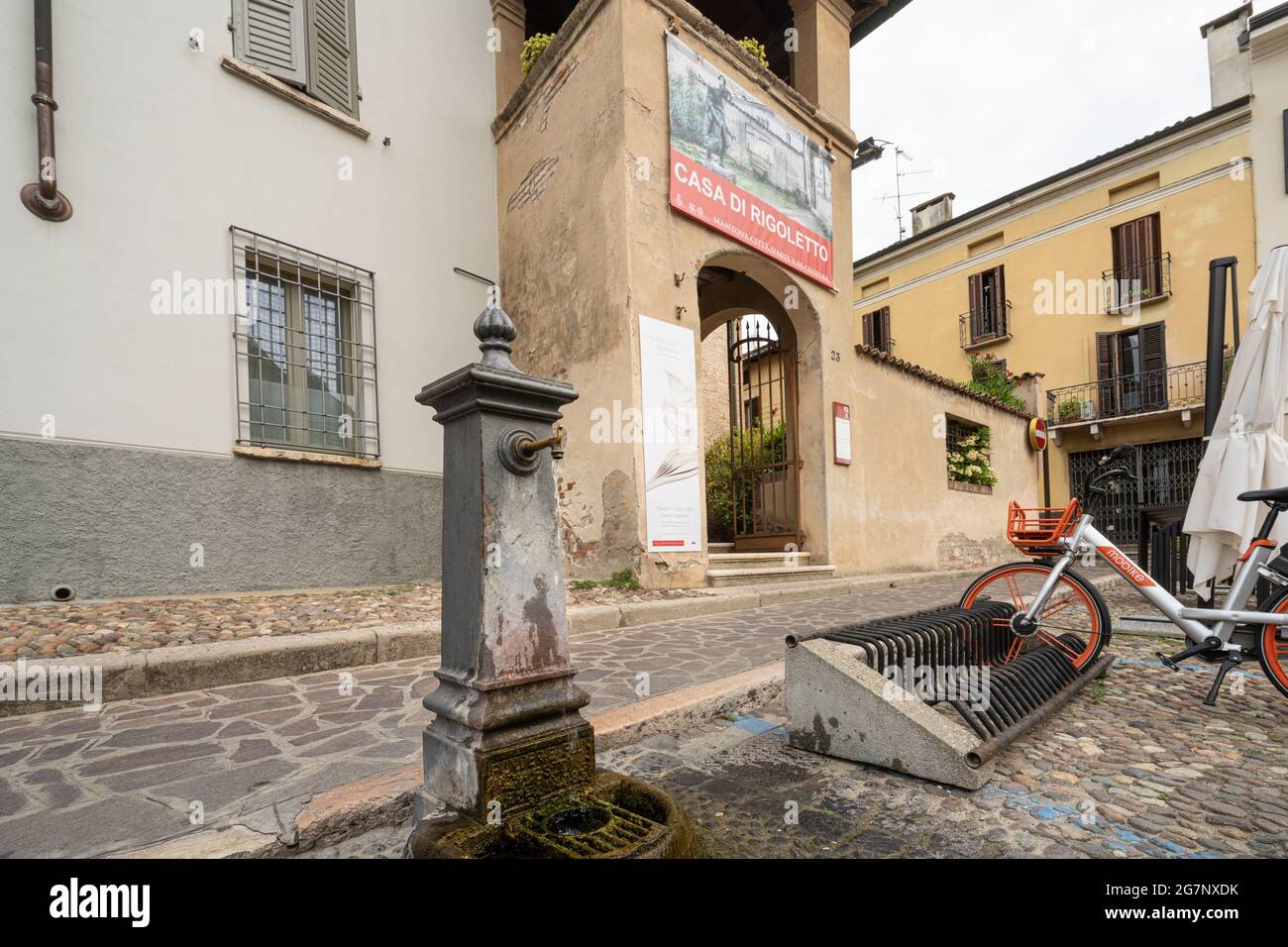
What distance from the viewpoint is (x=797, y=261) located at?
9.35 meters

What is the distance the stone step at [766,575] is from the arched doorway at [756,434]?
659mm

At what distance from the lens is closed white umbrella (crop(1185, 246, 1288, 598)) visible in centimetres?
397

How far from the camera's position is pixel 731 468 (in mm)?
10805

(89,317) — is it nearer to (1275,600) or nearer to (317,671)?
(317,671)

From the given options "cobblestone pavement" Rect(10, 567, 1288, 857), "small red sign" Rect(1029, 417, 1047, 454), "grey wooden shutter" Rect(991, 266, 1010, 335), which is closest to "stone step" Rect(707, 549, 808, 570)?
"cobblestone pavement" Rect(10, 567, 1288, 857)

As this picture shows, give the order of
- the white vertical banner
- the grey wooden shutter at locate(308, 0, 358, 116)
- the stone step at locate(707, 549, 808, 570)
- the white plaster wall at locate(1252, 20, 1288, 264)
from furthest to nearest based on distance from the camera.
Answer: the white plaster wall at locate(1252, 20, 1288, 264), the stone step at locate(707, 549, 808, 570), the grey wooden shutter at locate(308, 0, 358, 116), the white vertical banner

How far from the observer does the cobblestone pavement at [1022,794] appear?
73.7 inches

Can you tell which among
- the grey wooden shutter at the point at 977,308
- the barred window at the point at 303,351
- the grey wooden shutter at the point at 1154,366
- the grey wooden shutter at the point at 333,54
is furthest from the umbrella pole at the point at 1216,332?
the grey wooden shutter at the point at 977,308

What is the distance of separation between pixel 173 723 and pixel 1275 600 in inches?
212

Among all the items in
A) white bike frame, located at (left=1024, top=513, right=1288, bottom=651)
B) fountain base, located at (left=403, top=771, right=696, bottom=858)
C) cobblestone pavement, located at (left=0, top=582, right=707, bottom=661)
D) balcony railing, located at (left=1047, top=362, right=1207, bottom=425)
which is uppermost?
balcony railing, located at (left=1047, top=362, right=1207, bottom=425)

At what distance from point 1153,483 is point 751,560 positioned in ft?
49.0

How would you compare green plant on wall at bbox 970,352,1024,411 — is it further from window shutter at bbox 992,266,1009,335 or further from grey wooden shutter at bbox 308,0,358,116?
grey wooden shutter at bbox 308,0,358,116

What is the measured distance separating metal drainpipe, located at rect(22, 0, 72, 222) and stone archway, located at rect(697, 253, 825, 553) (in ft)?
22.3
